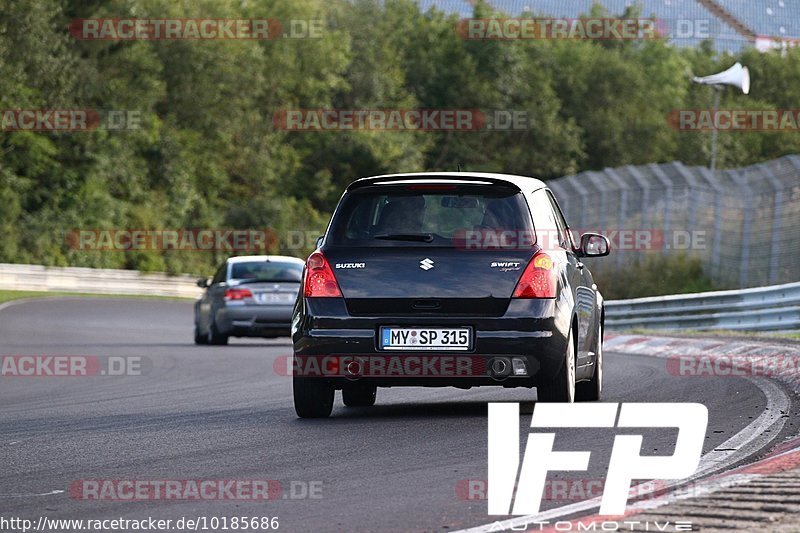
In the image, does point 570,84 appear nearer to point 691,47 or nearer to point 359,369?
point 691,47

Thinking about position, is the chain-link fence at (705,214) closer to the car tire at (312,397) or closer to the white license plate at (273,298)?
the white license plate at (273,298)

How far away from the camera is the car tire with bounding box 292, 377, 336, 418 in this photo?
11.2 m

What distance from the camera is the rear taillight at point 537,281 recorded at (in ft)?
34.6

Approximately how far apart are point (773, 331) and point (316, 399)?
12.3m

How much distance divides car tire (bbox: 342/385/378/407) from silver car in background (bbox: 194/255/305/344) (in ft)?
41.2

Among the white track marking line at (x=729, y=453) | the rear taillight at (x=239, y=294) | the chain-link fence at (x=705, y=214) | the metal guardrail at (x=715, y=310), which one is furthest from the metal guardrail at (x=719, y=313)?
the white track marking line at (x=729, y=453)

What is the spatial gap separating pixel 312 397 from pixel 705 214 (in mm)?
21664

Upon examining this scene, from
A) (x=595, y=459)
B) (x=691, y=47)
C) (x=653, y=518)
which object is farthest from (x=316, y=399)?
(x=691, y=47)

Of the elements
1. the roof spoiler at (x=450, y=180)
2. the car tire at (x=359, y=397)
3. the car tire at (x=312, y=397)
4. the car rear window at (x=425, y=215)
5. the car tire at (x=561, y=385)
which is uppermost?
the roof spoiler at (x=450, y=180)

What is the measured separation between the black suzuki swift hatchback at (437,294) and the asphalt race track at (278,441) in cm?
42

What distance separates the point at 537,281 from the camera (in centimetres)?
1057

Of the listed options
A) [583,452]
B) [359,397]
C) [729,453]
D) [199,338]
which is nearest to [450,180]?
[359,397]

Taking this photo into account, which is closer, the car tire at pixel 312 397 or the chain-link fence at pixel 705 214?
the car tire at pixel 312 397

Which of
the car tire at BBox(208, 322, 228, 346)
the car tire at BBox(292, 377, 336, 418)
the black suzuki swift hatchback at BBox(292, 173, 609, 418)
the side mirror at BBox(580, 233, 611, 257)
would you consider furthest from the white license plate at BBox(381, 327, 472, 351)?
the car tire at BBox(208, 322, 228, 346)
